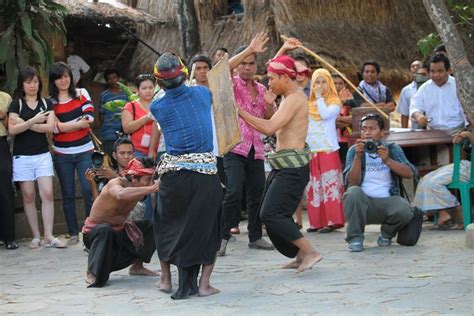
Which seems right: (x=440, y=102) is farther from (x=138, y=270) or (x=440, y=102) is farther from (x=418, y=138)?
(x=138, y=270)

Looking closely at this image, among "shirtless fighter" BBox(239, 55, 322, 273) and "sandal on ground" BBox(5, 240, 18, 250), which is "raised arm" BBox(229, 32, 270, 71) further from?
"sandal on ground" BBox(5, 240, 18, 250)

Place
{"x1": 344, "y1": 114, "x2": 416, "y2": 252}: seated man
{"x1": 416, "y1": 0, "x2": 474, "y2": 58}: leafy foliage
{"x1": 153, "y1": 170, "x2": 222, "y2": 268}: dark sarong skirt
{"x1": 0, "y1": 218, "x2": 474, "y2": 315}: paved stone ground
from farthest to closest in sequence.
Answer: {"x1": 416, "y1": 0, "x2": 474, "y2": 58}: leafy foliage → {"x1": 344, "y1": 114, "x2": 416, "y2": 252}: seated man → {"x1": 153, "y1": 170, "x2": 222, "y2": 268}: dark sarong skirt → {"x1": 0, "y1": 218, "x2": 474, "y2": 315}: paved stone ground

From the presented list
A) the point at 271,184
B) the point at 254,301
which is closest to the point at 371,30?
the point at 271,184

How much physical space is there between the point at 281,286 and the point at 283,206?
0.76 m

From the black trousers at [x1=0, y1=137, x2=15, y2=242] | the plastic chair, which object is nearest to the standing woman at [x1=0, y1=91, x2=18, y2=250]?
the black trousers at [x1=0, y1=137, x2=15, y2=242]

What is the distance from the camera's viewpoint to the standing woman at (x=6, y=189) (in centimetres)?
952

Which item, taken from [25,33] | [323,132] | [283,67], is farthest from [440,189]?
[25,33]

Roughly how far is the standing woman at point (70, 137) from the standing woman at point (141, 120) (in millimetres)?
402

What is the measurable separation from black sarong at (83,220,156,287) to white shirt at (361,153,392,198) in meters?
2.30

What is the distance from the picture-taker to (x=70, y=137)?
962 cm

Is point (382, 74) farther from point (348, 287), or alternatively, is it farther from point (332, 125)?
point (348, 287)

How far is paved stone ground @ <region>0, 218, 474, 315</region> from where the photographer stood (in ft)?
20.1

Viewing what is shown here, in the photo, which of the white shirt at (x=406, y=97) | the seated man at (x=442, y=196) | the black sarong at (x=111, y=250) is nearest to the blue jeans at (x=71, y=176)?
the black sarong at (x=111, y=250)

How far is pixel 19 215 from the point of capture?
34.5ft
